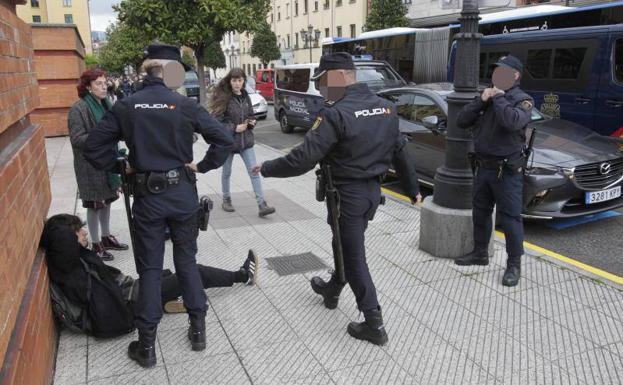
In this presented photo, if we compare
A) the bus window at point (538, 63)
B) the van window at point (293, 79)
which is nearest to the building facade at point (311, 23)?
the van window at point (293, 79)

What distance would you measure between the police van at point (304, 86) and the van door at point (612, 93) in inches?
155

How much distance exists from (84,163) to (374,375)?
322 cm

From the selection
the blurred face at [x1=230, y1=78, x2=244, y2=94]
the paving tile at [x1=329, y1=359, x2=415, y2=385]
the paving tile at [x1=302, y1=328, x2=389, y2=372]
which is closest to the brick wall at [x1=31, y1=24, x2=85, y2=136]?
the blurred face at [x1=230, y1=78, x2=244, y2=94]

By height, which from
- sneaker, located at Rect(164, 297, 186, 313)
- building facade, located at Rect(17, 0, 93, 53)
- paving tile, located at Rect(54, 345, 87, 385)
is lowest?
paving tile, located at Rect(54, 345, 87, 385)

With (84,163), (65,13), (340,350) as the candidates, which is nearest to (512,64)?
(340,350)

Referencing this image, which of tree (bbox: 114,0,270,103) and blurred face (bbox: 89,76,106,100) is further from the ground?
tree (bbox: 114,0,270,103)

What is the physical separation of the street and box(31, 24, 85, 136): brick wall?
38.5 ft

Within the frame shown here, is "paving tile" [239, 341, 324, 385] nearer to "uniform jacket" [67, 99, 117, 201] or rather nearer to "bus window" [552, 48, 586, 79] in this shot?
"uniform jacket" [67, 99, 117, 201]

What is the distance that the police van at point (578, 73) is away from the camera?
936cm

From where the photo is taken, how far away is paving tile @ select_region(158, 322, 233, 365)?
132 inches

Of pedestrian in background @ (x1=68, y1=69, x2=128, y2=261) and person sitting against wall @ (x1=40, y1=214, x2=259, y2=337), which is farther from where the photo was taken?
pedestrian in background @ (x1=68, y1=69, x2=128, y2=261)

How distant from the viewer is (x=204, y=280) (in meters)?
4.11

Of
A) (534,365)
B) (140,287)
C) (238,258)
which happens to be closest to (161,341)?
(140,287)

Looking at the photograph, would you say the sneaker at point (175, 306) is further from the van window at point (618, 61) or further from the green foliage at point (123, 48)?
the van window at point (618, 61)
